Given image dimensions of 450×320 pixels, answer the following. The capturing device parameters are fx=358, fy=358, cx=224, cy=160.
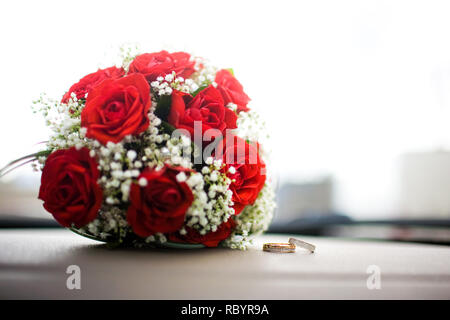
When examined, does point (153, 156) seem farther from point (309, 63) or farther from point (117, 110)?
point (309, 63)

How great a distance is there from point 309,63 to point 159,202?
1.07 m

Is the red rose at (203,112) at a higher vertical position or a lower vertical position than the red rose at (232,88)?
lower

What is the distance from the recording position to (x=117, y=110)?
614mm

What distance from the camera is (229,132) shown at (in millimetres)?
719

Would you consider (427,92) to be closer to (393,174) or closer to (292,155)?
(393,174)

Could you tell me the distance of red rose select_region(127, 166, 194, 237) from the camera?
583 mm

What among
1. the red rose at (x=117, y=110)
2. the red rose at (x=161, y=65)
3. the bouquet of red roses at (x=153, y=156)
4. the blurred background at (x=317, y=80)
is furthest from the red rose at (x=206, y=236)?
the blurred background at (x=317, y=80)

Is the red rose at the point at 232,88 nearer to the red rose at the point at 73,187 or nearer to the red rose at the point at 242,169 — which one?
the red rose at the point at 242,169

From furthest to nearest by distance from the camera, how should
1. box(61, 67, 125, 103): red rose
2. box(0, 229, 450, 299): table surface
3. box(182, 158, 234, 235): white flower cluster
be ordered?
box(61, 67, 125, 103): red rose < box(182, 158, 234, 235): white flower cluster < box(0, 229, 450, 299): table surface

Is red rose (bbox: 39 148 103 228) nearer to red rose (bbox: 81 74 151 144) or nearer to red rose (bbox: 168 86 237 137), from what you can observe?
red rose (bbox: 81 74 151 144)

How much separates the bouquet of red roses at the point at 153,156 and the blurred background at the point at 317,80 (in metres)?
0.58

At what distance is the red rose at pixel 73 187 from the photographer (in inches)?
23.5

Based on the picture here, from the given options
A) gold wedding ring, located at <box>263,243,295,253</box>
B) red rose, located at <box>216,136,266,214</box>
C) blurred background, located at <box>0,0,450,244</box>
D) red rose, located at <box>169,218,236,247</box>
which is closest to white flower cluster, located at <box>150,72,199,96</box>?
red rose, located at <box>216,136,266,214</box>
